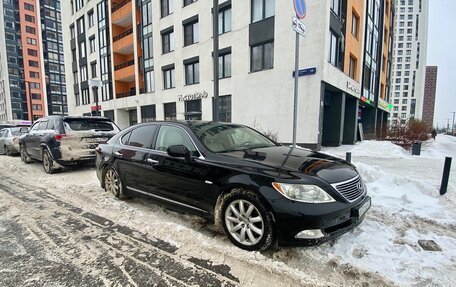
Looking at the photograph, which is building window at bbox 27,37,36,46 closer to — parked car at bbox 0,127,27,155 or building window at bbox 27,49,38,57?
building window at bbox 27,49,38,57

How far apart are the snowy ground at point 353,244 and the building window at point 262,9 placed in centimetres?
1293

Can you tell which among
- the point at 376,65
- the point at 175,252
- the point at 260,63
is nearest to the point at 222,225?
the point at 175,252

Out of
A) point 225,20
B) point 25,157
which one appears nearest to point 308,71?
point 225,20

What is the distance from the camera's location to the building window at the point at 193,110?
63.2ft

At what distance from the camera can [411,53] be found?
81.2 meters

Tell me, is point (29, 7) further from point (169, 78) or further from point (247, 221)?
point (247, 221)

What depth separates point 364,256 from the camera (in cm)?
277

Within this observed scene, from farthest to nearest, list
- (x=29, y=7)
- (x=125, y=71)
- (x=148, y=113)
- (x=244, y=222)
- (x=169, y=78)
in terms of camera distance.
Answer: (x=29, y=7), (x=125, y=71), (x=148, y=113), (x=169, y=78), (x=244, y=222)

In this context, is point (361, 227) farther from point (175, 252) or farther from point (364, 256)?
point (175, 252)

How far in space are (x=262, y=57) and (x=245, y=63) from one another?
1184 mm

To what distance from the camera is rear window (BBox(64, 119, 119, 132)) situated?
7055 millimetres

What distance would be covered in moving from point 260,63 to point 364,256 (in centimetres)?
1410

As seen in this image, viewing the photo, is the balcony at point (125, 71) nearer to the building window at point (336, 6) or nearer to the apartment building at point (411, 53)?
Answer: the building window at point (336, 6)

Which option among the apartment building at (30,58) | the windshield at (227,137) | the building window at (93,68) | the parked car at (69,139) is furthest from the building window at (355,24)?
the apartment building at (30,58)
